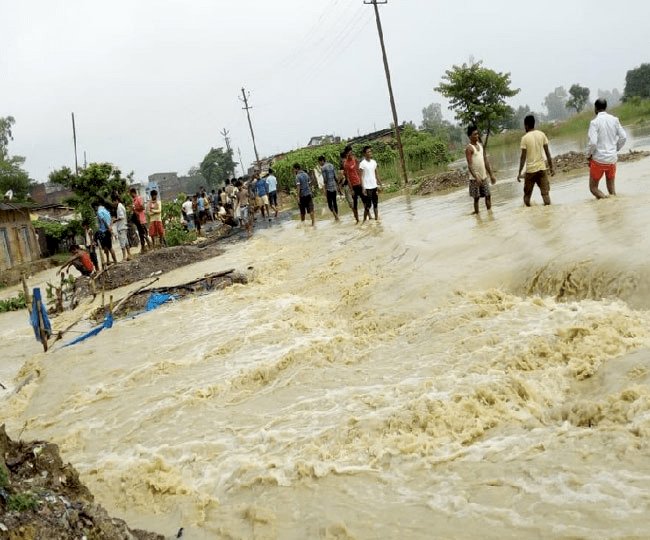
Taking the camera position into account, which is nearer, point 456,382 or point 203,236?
point 456,382

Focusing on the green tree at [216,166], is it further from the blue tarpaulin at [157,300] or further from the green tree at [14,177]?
the blue tarpaulin at [157,300]

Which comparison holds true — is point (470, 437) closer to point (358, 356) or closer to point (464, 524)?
point (464, 524)

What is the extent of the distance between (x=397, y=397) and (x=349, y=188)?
11.5 metres

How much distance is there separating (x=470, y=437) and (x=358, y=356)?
2.12 metres

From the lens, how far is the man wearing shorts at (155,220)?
16219 mm

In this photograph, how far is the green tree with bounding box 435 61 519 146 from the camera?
89.9 feet

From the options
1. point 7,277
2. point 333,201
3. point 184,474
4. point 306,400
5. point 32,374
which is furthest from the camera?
point 7,277

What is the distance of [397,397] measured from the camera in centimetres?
436

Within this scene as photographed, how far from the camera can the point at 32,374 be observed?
7.34m

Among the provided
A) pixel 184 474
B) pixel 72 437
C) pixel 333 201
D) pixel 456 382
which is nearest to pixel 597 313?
pixel 456 382

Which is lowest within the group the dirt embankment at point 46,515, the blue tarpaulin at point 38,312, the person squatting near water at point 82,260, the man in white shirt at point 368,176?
the dirt embankment at point 46,515

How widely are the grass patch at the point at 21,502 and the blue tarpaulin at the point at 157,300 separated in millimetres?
7383

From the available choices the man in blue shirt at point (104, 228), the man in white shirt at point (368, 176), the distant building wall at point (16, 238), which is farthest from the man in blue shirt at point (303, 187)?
the distant building wall at point (16, 238)

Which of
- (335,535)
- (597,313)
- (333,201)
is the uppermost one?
(333,201)
